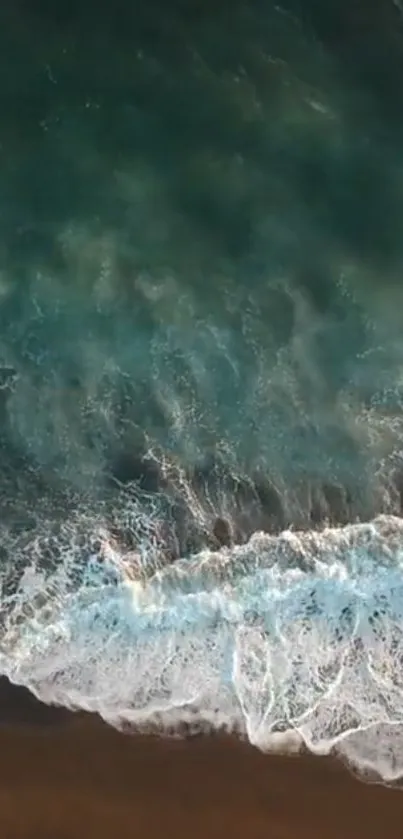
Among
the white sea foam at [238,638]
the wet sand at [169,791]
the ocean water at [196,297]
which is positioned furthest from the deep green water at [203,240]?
the wet sand at [169,791]

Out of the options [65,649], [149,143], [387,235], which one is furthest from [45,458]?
[387,235]

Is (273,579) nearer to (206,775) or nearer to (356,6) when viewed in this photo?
(206,775)

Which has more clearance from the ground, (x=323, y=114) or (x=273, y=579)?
(x=323, y=114)

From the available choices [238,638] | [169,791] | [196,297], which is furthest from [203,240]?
[169,791]

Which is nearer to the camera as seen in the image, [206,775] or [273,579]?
[206,775]

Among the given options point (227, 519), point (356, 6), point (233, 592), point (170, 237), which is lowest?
point (233, 592)

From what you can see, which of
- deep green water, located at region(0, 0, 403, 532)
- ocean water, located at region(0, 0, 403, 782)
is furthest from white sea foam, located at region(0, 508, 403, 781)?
deep green water, located at region(0, 0, 403, 532)

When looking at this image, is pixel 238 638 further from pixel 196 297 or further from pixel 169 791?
pixel 196 297
